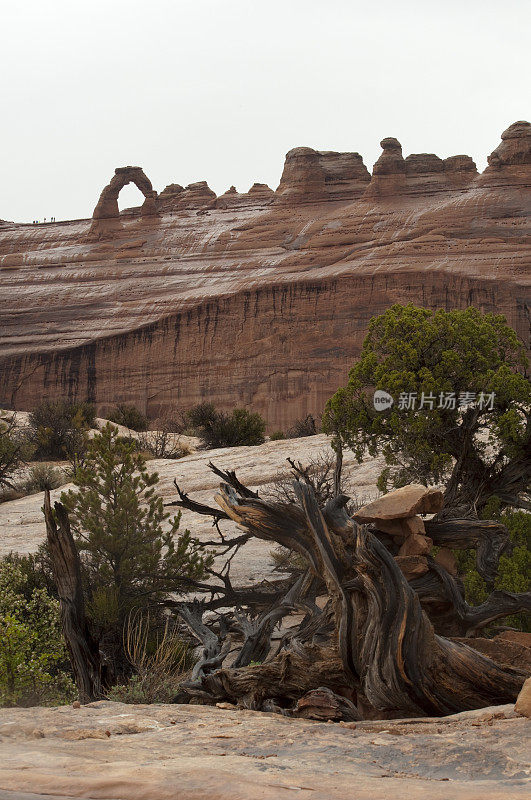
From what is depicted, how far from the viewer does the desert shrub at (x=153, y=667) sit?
6.21m

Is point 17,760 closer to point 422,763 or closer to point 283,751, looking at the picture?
point 283,751

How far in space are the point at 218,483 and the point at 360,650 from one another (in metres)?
7.36

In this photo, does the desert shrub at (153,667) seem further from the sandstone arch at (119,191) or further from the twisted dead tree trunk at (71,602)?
the sandstone arch at (119,191)

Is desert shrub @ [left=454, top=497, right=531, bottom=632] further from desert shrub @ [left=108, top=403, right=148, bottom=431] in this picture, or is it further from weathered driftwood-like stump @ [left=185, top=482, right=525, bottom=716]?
desert shrub @ [left=108, top=403, right=148, bottom=431]

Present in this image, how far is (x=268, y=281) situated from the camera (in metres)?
43.9

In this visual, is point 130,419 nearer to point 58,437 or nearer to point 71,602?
point 58,437

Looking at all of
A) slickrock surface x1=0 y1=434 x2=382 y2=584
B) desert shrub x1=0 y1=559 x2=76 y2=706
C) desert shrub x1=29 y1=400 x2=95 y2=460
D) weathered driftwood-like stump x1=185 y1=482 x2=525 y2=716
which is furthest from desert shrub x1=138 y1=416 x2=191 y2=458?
weathered driftwood-like stump x1=185 y1=482 x2=525 y2=716

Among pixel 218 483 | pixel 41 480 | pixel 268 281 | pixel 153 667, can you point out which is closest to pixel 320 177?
pixel 268 281

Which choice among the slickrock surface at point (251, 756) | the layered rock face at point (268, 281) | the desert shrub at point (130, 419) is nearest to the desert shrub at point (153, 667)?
the slickrock surface at point (251, 756)

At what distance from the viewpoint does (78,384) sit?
45.7 metres

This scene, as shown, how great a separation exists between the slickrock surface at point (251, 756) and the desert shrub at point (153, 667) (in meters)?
1.54

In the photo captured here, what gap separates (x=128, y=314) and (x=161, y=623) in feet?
128

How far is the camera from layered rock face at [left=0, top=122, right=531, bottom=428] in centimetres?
4166

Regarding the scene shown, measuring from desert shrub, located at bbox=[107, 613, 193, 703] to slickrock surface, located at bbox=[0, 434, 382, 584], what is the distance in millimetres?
2593
